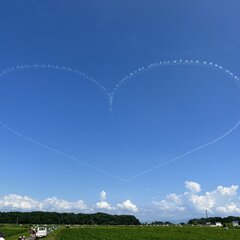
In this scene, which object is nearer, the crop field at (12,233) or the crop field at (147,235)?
the crop field at (147,235)

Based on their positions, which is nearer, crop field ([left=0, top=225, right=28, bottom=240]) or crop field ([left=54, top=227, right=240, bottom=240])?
crop field ([left=54, top=227, right=240, bottom=240])

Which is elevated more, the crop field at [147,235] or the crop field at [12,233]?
the crop field at [12,233]

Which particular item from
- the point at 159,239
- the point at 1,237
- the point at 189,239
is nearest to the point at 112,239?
the point at 159,239

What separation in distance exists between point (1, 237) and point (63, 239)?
89.2 ft

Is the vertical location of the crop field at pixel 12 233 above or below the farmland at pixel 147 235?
above

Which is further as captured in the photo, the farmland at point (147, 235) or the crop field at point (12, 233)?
the crop field at point (12, 233)

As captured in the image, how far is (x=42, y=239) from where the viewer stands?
195 feet

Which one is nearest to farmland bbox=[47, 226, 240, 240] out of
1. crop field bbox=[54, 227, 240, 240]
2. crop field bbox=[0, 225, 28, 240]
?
crop field bbox=[54, 227, 240, 240]

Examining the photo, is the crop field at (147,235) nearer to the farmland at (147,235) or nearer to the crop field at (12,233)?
the farmland at (147,235)

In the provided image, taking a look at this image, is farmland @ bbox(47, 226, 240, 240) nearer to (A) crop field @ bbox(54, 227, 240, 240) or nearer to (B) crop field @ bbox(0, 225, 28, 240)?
(A) crop field @ bbox(54, 227, 240, 240)

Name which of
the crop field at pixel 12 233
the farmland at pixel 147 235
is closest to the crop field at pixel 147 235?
the farmland at pixel 147 235

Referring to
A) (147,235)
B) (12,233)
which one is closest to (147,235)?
(147,235)

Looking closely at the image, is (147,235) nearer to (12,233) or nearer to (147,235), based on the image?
(147,235)

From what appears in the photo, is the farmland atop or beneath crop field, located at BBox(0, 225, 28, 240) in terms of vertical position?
beneath
